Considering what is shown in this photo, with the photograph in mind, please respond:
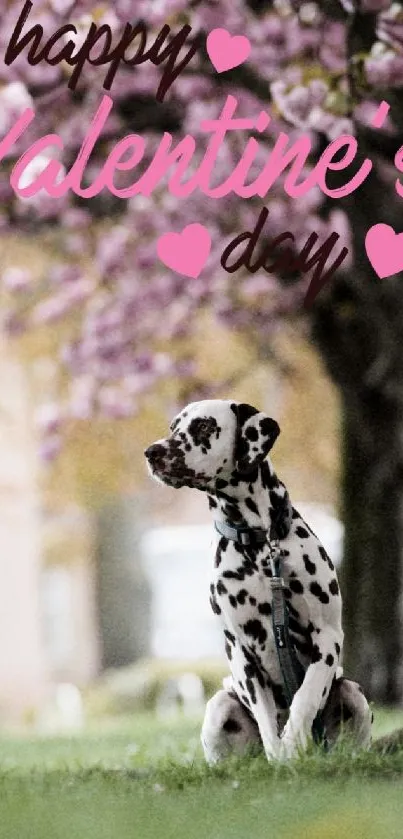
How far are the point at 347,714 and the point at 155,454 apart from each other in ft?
4.27

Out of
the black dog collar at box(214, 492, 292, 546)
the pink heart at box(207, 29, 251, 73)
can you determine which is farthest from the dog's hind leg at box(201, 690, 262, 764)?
the pink heart at box(207, 29, 251, 73)

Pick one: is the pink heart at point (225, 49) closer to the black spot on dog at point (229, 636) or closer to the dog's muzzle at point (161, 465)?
the dog's muzzle at point (161, 465)

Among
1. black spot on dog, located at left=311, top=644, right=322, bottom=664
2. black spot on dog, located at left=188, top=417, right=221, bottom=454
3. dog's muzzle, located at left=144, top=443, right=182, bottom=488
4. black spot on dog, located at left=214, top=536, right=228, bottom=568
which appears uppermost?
black spot on dog, located at left=188, top=417, right=221, bottom=454

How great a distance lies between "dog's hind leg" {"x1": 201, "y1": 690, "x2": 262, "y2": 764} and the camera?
5551 millimetres

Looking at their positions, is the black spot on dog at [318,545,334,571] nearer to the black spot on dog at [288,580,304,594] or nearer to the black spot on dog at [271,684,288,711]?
the black spot on dog at [288,580,304,594]

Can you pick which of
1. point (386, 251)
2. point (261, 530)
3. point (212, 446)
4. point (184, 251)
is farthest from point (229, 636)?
point (184, 251)

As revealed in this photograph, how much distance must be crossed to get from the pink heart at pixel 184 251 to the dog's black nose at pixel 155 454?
91.0 inches

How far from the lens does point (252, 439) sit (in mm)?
5180

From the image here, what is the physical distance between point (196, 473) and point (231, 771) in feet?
3.60

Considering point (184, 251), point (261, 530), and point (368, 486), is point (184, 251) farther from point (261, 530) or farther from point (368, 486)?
point (368, 486)

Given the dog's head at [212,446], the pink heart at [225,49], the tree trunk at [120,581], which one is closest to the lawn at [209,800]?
the dog's head at [212,446]

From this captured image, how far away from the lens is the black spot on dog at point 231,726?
18.2ft

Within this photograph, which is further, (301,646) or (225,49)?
(225,49)

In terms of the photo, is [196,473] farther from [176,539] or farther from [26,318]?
[176,539]
